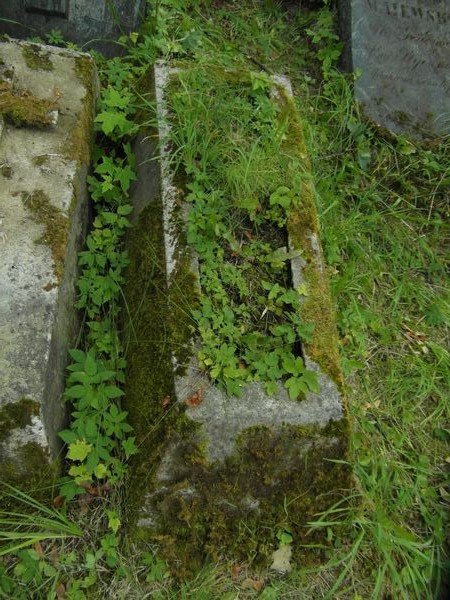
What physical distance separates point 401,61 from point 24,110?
2866mm

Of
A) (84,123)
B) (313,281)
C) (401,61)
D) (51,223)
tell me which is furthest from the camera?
(401,61)

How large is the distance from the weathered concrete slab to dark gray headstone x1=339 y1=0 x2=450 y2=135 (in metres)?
2.07

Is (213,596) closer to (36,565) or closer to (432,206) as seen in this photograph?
(36,565)

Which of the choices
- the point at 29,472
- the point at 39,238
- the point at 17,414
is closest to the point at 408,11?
the point at 39,238

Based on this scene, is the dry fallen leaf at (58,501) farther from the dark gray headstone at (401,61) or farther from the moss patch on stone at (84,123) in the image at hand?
the dark gray headstone at (401,61)

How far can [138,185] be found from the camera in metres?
2.75

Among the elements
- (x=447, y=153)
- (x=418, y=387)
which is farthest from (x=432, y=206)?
(x=418, y=387)

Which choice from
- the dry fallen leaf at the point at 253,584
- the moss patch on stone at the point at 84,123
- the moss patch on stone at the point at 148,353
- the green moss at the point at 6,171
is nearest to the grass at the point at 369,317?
the dry fallen leaf at the point at 253,584

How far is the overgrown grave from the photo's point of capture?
2064 millimetres

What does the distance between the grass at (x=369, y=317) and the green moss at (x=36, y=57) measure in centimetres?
91

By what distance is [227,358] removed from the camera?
2104mm

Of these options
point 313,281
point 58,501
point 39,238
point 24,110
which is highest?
point 24,110

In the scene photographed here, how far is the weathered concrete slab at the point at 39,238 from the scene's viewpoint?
1.95 metres

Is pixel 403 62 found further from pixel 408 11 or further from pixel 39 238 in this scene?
pixel 39 238
